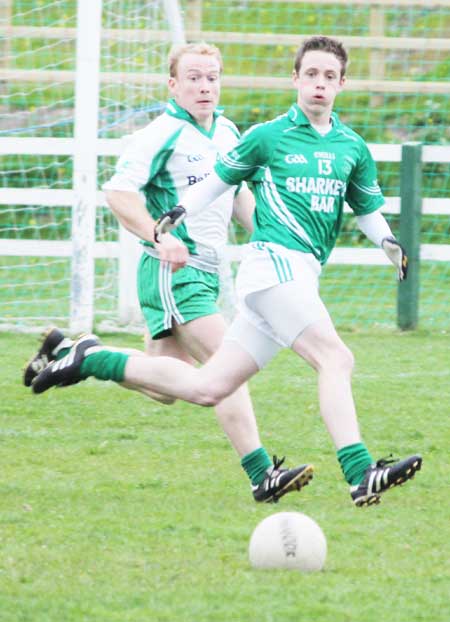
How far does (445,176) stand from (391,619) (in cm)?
1125

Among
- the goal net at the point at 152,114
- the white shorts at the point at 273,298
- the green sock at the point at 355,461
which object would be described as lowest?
the goal net at the point at 152,114

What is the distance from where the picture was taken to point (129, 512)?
17.7ft

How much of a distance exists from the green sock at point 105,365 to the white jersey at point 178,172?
1.68 ft

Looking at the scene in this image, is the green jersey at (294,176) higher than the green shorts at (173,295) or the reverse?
higher

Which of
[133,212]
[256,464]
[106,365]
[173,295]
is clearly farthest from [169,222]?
[256,464]

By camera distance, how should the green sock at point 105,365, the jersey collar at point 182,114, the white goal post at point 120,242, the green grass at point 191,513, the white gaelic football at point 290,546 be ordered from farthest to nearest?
the white goal post at point 120,242, the jersey collar at point 182,114, the green sock at point 105,365, the white gaelic football at point 290,546, the green grass at point 191,513

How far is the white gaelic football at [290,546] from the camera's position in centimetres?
452

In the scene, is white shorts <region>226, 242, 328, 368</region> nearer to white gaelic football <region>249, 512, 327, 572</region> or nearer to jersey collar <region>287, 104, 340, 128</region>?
jersey collar <region>287, 104, 340, 128</region>

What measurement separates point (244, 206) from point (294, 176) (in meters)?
0.86

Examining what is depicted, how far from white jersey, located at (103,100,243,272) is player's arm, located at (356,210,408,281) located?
24.3 inches

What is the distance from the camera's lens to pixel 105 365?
561 centimetres

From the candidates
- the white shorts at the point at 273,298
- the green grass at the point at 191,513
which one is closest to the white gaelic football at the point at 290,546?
the green grass at the point at 191,513

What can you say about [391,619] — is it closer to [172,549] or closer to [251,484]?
[172,549]

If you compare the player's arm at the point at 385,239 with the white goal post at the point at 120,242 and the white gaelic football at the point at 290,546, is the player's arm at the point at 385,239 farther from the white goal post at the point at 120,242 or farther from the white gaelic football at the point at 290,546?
the white goal post at the point at 120,242
